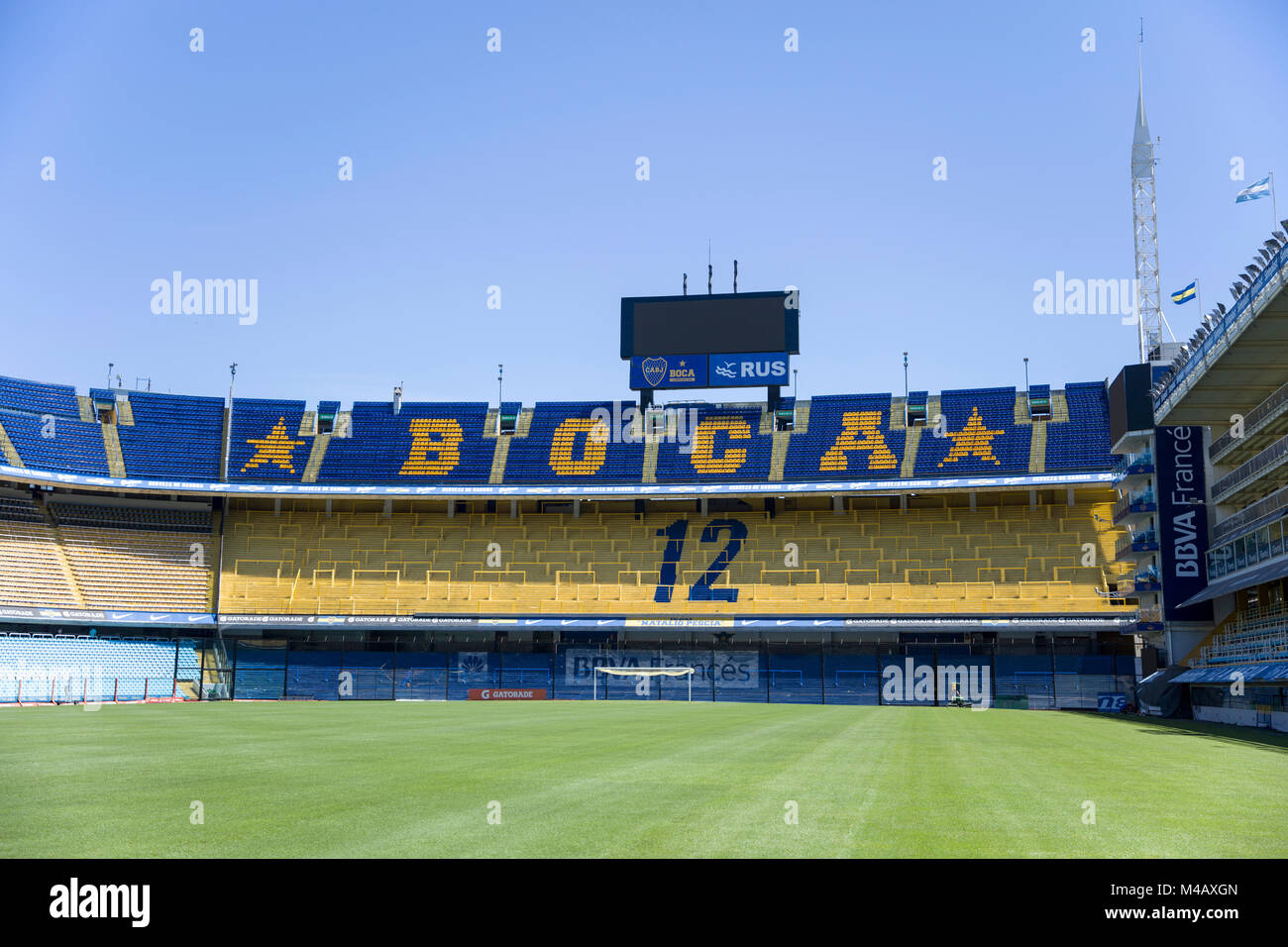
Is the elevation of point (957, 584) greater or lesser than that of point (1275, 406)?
lesser

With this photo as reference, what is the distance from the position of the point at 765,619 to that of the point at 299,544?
2799 cm

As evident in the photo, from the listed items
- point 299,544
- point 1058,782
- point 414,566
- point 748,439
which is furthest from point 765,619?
point 1058,782

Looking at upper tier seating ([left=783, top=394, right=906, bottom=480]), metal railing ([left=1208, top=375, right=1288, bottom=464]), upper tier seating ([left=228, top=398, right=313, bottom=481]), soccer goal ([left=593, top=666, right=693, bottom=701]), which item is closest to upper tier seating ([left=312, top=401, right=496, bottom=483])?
upper tier seating ([left=228, top=398, right=313, bottom=481])

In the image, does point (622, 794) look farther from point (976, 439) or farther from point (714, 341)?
point (714, 341)

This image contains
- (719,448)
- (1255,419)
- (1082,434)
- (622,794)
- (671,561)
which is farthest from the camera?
(719,448)

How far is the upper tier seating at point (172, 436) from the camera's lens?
63.0m

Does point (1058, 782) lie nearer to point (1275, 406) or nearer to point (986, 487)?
point (1275, 406)

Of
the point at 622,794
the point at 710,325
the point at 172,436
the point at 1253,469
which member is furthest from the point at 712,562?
the point at 622,794

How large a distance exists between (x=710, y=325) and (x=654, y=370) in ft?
14.6

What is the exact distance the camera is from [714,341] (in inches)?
2640

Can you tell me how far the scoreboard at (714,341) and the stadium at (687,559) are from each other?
0.19 metres

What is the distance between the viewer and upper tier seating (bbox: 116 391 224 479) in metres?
63.0
